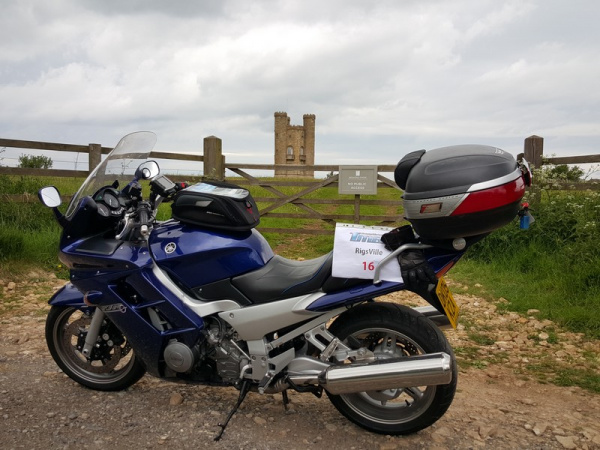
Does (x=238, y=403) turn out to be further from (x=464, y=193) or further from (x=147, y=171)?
(x=464, y=193)

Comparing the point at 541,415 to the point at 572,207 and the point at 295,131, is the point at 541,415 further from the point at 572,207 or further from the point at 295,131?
the point at 295,131

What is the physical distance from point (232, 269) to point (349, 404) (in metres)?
0.98

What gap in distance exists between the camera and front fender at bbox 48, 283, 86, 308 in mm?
3084

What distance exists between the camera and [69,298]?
122 inches

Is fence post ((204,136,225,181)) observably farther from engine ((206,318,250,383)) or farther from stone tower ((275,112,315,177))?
stone tower ((275,112,315,177))

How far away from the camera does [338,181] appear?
876 centimetres

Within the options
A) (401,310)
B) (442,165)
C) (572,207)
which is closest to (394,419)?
(401,310)

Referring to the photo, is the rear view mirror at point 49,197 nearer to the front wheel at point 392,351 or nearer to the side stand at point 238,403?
the side stand at point 238,403

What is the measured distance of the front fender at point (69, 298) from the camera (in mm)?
3084

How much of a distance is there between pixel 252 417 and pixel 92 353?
114 centimetres

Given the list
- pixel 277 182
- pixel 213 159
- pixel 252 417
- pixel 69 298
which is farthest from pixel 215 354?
pixel 213 159

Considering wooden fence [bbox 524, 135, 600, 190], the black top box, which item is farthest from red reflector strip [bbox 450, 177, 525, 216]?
wooden fence [bbox 524, 135, 600, 190]

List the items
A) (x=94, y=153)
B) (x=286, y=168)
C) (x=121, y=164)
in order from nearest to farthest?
(x=121, y=164), (x=94, y=153), (x=286, y=168)

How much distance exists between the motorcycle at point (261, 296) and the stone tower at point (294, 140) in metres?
55.0
